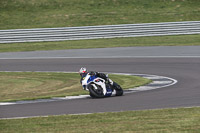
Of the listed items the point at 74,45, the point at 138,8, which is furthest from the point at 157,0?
the point at 74,45

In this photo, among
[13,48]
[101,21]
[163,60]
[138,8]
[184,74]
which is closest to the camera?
[184,74]

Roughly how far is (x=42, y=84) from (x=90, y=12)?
2021 centimetres

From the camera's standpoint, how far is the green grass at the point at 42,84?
16.5 m

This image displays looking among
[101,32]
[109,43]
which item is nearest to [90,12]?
[101,32]

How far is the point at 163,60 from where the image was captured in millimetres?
25094

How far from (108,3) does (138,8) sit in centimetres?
275

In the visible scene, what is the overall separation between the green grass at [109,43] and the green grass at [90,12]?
3.08 metres

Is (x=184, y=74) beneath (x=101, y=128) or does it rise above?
beneath

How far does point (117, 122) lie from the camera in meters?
10.4

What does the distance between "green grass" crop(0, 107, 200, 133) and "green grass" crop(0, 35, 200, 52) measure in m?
19.9

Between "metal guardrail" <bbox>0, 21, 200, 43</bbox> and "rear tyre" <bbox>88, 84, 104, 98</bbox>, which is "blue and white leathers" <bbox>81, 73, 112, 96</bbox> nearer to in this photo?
"rear tyre" <bbox>88, 84, 104, 98</bbox>

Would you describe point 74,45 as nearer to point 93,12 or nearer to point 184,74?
point 93,12

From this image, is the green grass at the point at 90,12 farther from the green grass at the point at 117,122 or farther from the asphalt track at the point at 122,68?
the green grass at the point at 117,122

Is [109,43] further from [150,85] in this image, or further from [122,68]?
[150,85]
